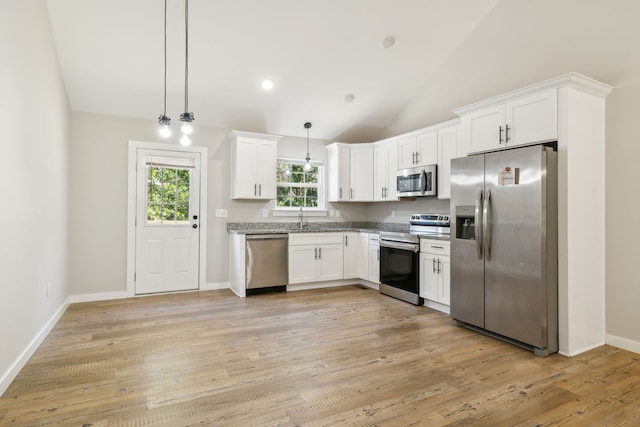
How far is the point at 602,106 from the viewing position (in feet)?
10.3

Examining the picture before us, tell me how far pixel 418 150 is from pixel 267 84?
2208mm

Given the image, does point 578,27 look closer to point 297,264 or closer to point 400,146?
point 400,146

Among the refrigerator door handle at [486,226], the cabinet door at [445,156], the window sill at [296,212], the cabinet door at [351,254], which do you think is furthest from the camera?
the window sill at [296,212]

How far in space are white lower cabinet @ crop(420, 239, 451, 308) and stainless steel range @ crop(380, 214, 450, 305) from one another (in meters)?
0.08

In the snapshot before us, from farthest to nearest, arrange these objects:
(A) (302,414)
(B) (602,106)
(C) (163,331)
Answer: (C) (163,331), (B) (602,106), (A) (302,414)

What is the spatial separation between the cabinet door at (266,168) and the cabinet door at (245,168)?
2.4 inches

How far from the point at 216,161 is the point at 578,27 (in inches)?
179

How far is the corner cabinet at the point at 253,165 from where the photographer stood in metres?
5.13

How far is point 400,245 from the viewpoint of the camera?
181 inches

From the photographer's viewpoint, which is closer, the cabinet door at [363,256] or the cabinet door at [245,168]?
the cabinet door at [245,168]

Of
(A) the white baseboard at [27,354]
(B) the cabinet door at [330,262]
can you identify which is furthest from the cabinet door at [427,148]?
(A) the white baseboard at [27,354]

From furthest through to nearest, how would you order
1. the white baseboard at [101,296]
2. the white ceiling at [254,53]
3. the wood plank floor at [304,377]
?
the white baseboard at [101,296]
the white ceiling at [254,53]
the wood plank floor at [304,377]

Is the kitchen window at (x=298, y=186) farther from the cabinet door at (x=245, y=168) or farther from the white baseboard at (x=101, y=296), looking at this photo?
the white baseboard at (x=101, y=296)

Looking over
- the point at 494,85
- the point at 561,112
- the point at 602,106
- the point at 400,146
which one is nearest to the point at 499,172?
the point at 561,112
